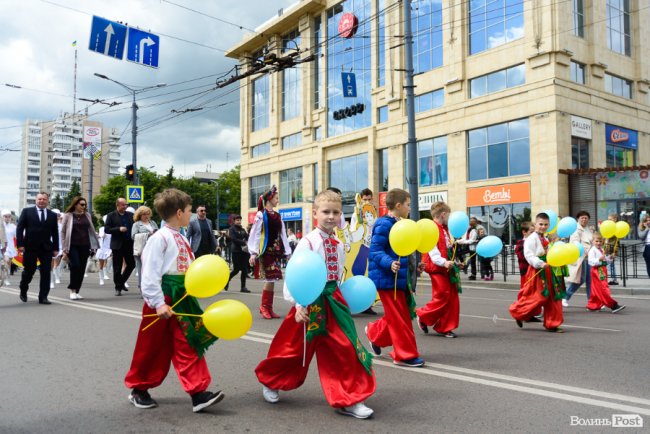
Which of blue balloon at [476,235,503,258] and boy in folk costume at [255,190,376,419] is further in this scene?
blue balloon at [476,235,503,258]

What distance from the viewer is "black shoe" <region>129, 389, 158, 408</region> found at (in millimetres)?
4031

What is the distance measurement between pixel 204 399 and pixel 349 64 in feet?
119

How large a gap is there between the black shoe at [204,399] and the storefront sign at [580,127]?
26930 millimetres

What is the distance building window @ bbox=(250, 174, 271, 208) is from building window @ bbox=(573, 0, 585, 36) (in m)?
27.1

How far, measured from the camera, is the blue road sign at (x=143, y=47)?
15.8m

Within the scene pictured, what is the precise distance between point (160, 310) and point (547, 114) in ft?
85.9

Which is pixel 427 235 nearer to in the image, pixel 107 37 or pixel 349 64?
pixel 107 37

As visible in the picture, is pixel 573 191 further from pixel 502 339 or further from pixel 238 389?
pixel 238 389

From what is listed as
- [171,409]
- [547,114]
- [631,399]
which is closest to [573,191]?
[547,114]

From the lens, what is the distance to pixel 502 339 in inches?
271

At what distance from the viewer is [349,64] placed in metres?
38.2

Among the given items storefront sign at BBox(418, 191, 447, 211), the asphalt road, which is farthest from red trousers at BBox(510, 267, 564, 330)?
storefront sign at BBox(418, 191, 447, 211)

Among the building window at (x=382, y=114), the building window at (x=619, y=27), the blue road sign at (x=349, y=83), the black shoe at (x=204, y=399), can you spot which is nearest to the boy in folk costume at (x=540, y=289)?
the black shoe at (x=204, y=399)

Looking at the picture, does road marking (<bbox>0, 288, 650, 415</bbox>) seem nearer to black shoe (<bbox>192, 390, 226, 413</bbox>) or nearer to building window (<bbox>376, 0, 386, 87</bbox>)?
black shoe (<bbox>192, 390, 226, 413</bbox>)
